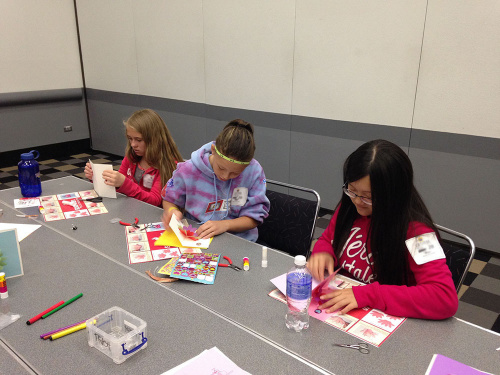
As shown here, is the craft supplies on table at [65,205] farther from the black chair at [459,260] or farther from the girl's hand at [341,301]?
the black chair at [459,260]

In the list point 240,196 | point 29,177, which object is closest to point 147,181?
point 29,177

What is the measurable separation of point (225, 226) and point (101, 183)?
81 centimetres

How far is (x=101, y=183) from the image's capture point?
2246mm

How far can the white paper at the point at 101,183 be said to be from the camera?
223 cm

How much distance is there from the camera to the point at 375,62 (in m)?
3.16

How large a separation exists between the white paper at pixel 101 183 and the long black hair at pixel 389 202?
4.44 ft

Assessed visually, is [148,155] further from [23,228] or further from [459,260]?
[459,260]

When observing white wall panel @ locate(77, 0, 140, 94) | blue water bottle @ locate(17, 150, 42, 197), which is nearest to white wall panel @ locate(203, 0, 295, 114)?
white wall panel @ locate(77, 0, 140, 94)

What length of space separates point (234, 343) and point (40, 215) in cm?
133

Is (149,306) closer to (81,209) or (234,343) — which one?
(234,343)

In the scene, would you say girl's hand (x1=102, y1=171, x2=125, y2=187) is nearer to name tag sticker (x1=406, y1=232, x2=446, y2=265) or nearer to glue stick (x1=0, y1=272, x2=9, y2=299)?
glue stick (x1=0, y1=272, x2=9, y2=299)

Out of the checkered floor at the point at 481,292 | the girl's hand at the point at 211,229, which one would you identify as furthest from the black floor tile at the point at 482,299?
the girl's hand at the point at 211,229

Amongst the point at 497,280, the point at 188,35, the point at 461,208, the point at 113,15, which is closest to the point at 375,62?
the point at 461,208

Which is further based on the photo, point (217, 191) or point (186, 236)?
point (217, 191)
